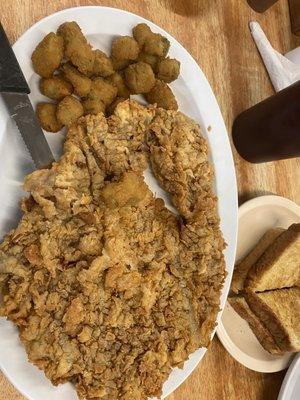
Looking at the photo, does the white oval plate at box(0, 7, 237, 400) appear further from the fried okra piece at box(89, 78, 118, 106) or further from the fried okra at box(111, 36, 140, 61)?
the fried okra piece at box(89, 78, 118, 106)

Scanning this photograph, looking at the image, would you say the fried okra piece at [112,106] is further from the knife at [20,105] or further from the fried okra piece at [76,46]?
the knife at [20,105]

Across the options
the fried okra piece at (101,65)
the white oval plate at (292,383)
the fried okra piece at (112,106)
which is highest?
the fried okra piece at (101,65)

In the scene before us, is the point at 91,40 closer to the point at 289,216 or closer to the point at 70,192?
the point at 70,192

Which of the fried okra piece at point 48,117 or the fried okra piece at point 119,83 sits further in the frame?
the fried okra piece at point 119,83

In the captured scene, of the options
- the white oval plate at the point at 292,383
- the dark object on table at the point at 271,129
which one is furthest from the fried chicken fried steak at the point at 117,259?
the white oval plate at the point at 292,383

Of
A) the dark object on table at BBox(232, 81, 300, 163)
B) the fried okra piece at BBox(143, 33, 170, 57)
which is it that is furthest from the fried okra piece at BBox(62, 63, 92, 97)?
the dark object on table at BBox(232, 81, 300, 163)

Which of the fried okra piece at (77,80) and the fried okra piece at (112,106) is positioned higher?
the fried okra piece at (77,80)

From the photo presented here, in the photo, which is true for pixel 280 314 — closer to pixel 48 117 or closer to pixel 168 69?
pixel 168 69
